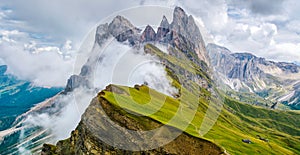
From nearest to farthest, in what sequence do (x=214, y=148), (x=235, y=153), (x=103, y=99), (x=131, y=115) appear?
(x=214, y=148)
(x=131, y=115)
(x=103, y=99)
(x=235, y=153)

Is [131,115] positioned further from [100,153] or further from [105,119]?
[100,153]

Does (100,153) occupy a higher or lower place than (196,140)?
lower

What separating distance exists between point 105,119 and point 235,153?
52361 millimetres

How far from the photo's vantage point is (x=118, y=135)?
208 feet

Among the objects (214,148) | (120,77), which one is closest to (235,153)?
(214,148)

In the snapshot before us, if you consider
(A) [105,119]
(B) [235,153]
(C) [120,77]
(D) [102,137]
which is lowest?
(B) [235,153]

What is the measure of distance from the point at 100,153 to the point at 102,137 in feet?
11.6

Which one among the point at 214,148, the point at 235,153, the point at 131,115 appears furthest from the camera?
the point at 235,153

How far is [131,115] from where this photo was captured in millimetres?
64062

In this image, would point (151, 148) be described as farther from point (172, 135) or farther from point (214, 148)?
point (214, 148)

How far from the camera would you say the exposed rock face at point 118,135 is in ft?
199

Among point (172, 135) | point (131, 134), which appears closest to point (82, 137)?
point (131, 134)

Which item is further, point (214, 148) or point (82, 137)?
point (82, 137)

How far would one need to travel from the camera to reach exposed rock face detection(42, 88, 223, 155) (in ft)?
199
